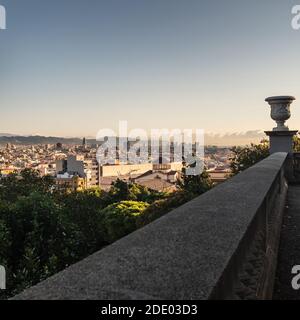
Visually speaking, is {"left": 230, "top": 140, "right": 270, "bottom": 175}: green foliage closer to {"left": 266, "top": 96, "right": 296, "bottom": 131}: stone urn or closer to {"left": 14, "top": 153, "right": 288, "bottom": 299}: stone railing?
{"left": 266, "top": 96, "right": 296, "bottom": 131}: stone urn

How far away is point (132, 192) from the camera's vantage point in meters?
64.4

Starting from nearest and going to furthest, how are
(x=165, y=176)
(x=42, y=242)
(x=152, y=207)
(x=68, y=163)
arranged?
1. (x=42, y=242)
2. (x=152, y=207)
3. (x=165, y=176)
4. (x=68, y=163)

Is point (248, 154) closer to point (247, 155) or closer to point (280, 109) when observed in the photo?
point (247, 155)

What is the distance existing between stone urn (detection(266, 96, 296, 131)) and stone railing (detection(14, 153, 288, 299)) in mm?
7517

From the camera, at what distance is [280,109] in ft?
32.2

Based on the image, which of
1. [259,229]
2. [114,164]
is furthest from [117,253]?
[114,164]

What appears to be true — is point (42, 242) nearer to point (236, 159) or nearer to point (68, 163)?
point (236, 159)

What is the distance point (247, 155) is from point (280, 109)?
38.0 feet

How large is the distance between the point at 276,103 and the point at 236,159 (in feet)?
43.4

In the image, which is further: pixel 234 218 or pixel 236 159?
pixel 236 159

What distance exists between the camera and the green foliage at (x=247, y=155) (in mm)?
19725

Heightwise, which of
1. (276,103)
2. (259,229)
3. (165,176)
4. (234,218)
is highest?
(276,103)

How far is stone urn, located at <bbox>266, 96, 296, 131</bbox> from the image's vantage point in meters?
9.63

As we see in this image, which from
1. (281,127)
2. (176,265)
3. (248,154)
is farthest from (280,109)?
(248,154)
